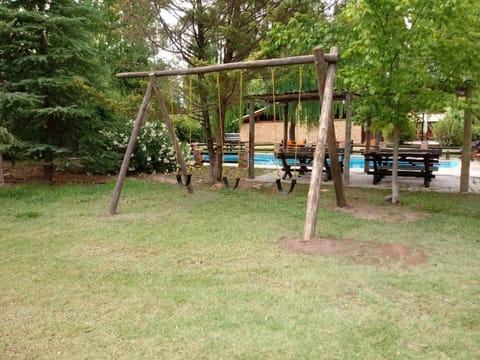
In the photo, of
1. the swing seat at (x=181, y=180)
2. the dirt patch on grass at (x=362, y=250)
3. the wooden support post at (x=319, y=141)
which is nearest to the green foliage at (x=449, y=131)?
the swing seat at (x=181, y=180)

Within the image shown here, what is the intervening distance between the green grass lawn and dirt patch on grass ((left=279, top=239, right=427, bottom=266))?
0.14 metres

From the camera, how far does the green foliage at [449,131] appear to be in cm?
2228

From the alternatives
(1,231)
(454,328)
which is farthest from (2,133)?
(454,328)

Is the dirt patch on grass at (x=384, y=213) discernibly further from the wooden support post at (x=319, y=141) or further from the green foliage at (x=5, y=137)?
the green foliage at (x=5, y=137)

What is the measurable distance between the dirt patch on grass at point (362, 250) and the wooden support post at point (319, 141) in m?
0.20

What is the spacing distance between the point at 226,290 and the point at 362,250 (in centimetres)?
181

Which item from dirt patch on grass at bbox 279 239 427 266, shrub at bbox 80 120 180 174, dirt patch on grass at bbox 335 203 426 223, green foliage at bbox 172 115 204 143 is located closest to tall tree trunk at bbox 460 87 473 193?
dirt patch on grass at bbox 335 203 426 223

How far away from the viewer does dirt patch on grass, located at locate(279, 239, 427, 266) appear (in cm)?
423

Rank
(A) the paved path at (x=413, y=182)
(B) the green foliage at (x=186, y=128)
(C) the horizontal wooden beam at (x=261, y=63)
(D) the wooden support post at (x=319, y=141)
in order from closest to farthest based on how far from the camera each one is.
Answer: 1. (D) the wooden support post at (x=319, y=141)
2. (C) the horizontal wooden beam at (x=261, y=63)
3. (A) the paved path at (x=413, y=182)
4. (B) the green foliage at (x=186, y=128)

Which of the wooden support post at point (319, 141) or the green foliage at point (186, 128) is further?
the green foliage at point (186, 128)

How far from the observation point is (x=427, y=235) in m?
5.25

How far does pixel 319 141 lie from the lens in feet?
16.9

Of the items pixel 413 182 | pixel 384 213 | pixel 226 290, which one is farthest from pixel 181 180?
pixel 413 182

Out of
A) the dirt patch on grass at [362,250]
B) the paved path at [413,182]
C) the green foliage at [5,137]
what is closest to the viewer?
the dirt patch on grass at [362,250]
